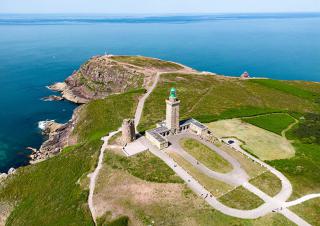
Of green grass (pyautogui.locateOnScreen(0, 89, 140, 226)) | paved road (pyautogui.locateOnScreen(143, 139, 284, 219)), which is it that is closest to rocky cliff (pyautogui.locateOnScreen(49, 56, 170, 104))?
green grass (pyautogui.locateOnScreen(0, 89, 140, 226))

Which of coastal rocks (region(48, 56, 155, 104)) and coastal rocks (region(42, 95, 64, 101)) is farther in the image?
coastal rocks (region(42, 95, 64, 101))

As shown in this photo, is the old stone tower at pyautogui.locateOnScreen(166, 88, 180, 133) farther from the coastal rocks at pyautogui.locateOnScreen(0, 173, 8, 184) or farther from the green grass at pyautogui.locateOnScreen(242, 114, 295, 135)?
the coastal rocks at pyautogui.locateOnScreen(0, 173, 8, 184)

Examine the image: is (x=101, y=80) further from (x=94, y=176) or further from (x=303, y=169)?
(x=303, y=169)

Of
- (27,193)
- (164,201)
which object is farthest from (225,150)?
(27,193)

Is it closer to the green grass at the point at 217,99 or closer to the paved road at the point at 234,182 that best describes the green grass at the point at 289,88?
the green grass at the point at 217,99

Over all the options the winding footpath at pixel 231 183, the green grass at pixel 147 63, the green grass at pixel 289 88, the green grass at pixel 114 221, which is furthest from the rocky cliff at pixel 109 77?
the green grass at pixel 114 221

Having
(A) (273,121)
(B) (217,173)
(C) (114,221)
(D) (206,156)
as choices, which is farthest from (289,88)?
(C) (114,221)

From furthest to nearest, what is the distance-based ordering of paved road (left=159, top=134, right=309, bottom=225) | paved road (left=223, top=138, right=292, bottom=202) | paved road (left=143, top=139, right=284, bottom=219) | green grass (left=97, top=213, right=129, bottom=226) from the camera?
paved road (left=223, top=138, right=292, bottom=202) → paved road (left=159, top=134, right=309, bottom=225) → paved road (left=143, top=139, right=284, bottom=219) → green grass (left=97, top=213, right=129, bottom=226)

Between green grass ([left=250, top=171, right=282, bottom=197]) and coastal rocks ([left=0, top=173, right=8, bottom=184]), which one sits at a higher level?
green grass ([left=250, top=171, right=282, bottom=197])
